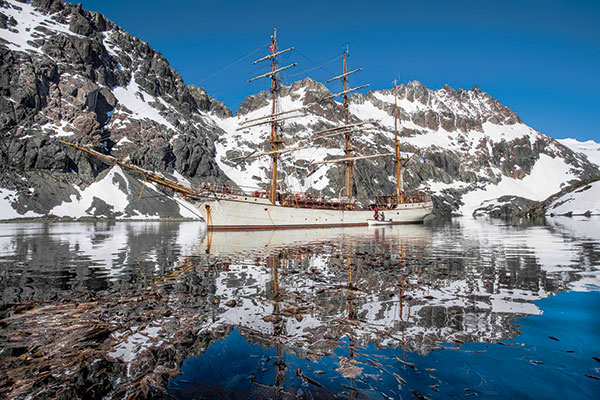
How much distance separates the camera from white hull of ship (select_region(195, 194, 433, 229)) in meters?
46.3

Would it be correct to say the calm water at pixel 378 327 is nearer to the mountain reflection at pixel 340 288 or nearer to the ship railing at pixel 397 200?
the mountain reflection at pixel 340 288

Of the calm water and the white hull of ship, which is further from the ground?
the white hull of ship

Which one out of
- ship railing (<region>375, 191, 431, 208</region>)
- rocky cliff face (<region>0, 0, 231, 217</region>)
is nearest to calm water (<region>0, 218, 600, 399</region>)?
ship railing (<region>375, 191, 431, 208</region>)

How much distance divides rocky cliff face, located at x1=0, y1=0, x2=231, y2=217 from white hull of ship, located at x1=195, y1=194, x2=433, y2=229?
71.9 m

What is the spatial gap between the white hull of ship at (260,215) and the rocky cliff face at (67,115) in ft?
236

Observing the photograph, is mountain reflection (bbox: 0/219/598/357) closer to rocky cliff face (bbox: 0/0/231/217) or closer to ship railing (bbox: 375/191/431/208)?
ship railing (bbox: 375/191/431/208)

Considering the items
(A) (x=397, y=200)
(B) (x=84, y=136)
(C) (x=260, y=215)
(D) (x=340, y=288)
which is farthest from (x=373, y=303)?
(B) (x=84, y=136)

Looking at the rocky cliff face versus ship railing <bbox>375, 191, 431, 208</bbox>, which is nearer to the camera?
ship railing <bbox>375, 191, 431, 208</bbox>

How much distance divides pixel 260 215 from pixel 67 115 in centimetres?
13257

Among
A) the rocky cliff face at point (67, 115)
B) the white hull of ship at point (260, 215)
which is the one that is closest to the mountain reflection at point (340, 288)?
the white hull of ship at point (260, 215)

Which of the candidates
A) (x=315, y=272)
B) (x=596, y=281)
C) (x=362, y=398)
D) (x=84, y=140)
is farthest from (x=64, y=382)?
(x=84, y=140)

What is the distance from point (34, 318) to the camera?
258 inches

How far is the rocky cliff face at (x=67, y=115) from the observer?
110750 millimetres

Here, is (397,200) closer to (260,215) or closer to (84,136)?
(260,215)
